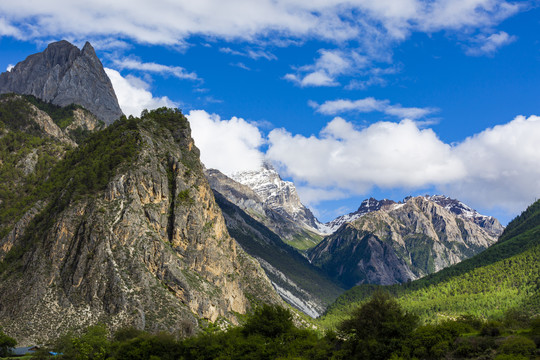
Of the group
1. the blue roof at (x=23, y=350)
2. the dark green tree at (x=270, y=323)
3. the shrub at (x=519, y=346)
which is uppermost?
the shrub at (x=519, y=346)

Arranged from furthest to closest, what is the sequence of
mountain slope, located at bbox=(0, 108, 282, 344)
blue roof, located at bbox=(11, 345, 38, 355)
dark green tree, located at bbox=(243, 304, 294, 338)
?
mountain slope, located at bbox=(0, 108, 282, 344) → blue roof, located at bbox=(11, 345, 38, 355) → dark green tree, located at bbox=(243, 304, 294, 338)

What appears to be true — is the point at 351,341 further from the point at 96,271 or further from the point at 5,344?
the point at 96,271

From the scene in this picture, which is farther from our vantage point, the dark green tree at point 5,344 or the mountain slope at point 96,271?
the mountain slope at point 96,271

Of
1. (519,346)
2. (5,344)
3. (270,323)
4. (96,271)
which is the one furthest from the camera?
(96,271)

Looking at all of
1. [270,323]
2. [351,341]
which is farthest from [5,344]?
[351,341]

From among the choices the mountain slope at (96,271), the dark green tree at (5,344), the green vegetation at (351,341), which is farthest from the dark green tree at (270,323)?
the dark green tree at (5,344)

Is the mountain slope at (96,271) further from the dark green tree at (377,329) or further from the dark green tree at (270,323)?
the dark green tree at (377,329)

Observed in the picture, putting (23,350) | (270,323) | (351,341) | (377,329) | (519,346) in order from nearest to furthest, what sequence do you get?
(519,346) → (377,329) → (351,341) → (270,323) → (23,350)

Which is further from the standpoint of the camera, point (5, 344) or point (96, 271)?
point (96, 271)

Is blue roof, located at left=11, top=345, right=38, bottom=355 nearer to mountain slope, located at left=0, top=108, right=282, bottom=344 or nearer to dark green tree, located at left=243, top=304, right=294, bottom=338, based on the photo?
mountain slope, located at left=0, top=108, right=282, bottom=344

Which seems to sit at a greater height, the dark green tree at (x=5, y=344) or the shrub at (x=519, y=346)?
the shrub at (x=519, y=346)

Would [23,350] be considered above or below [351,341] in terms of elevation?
below

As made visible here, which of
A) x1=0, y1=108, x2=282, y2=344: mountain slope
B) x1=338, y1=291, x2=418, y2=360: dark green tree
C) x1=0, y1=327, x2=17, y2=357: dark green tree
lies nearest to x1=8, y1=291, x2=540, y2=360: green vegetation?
x1=338, y1=291, x2=418, y2=360: dark green tree

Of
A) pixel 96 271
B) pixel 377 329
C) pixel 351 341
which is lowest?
pixel 351 341
